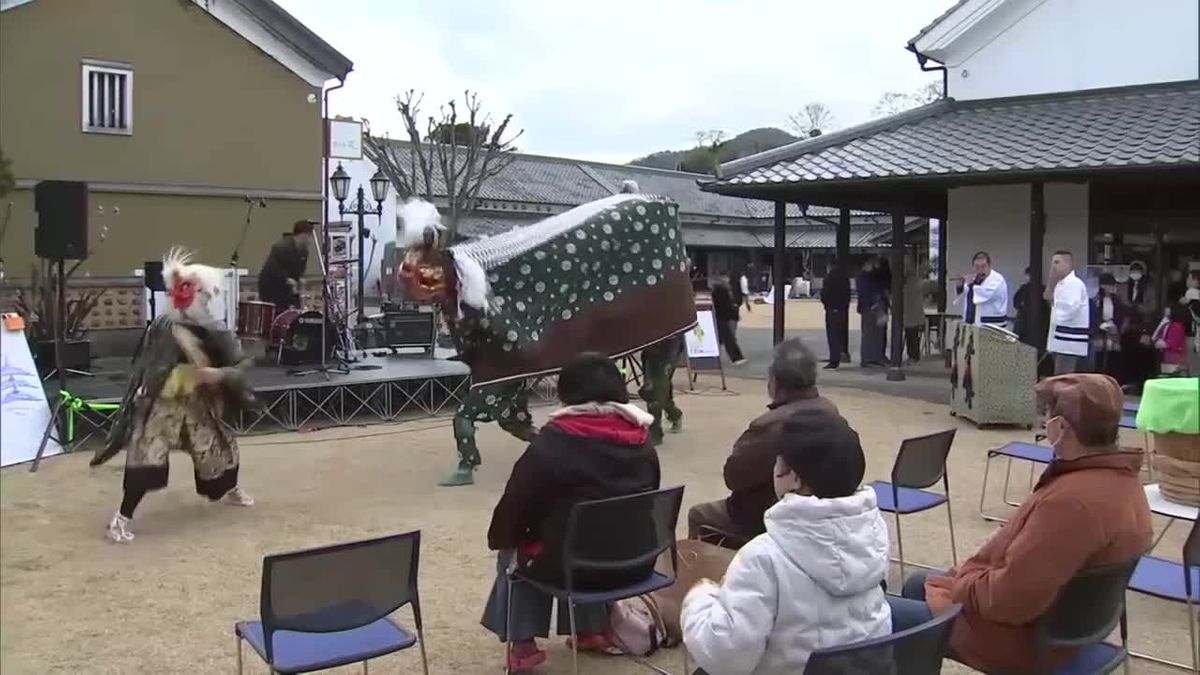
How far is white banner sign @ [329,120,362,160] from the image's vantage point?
12438 millimetres

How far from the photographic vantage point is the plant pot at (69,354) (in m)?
9.73

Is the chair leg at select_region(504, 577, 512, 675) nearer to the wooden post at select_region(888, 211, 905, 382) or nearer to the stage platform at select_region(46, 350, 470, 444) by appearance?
the stage platform at select_region(46, 350, 470, 444)

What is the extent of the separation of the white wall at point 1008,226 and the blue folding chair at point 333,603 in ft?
35.9

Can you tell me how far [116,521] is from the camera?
5.52 m

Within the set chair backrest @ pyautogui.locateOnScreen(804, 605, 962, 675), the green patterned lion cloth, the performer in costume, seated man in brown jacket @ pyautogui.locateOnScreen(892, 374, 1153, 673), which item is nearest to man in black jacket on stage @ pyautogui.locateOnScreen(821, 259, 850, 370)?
the green patterned lion cloth

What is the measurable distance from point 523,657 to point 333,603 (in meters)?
1.03

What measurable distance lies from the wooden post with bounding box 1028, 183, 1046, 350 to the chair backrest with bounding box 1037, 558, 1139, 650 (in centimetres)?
897

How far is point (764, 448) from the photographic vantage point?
3715 millimetres

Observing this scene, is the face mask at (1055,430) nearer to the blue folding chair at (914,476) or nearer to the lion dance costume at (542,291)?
the blue folding chair at (914,476)

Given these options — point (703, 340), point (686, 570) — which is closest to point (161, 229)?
point (703, 340)

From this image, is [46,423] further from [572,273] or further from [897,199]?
[897,199]

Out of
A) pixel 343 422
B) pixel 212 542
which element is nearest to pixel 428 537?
pixel 212 542

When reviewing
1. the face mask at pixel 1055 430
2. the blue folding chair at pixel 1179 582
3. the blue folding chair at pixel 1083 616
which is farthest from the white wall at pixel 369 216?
the blue folding chair at pixel 1083 616

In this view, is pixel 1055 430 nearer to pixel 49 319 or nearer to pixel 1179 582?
pixel 1179 582
